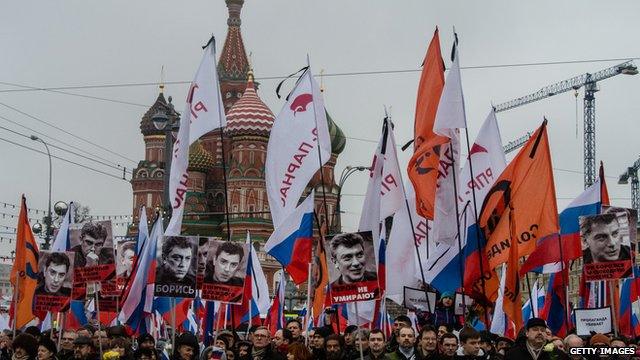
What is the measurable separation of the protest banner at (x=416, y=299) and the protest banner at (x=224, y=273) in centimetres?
211

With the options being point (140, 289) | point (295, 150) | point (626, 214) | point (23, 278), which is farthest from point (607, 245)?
point (23, 278)

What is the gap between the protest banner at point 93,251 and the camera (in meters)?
15.0

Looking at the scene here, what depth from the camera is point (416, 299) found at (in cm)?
1470

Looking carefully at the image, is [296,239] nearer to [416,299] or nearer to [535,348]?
[416,299]

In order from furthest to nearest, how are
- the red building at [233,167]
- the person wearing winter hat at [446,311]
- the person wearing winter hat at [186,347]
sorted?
1. the red building at [233,167]
2. the person wearing winter hat at [446,311]
3. the person wearing winter hat at [186,347]

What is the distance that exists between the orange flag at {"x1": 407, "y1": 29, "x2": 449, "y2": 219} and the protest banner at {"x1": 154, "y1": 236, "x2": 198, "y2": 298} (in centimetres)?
281

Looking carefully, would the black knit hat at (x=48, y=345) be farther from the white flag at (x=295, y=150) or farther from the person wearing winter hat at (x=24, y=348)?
the white flag at (x=295, y=150)

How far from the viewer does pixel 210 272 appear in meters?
13.8

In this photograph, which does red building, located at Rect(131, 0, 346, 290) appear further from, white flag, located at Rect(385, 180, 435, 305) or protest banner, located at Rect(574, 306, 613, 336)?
protest banner, located at Rect(574, 306, 613, 336)

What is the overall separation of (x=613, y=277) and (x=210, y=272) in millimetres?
4538

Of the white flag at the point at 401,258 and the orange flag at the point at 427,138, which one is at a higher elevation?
the orange flag at the point at 427,138

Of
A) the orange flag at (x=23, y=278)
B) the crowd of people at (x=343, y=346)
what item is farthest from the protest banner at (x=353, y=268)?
the orange flag at (x=23, y=278)

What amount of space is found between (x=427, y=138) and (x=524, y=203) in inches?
54.9

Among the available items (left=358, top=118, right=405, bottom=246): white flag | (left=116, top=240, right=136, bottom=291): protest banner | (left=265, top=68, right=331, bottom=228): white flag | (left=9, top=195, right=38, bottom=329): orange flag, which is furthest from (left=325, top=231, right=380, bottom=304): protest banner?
(left=116, top=240, right=136, bottom=291): protest banner
